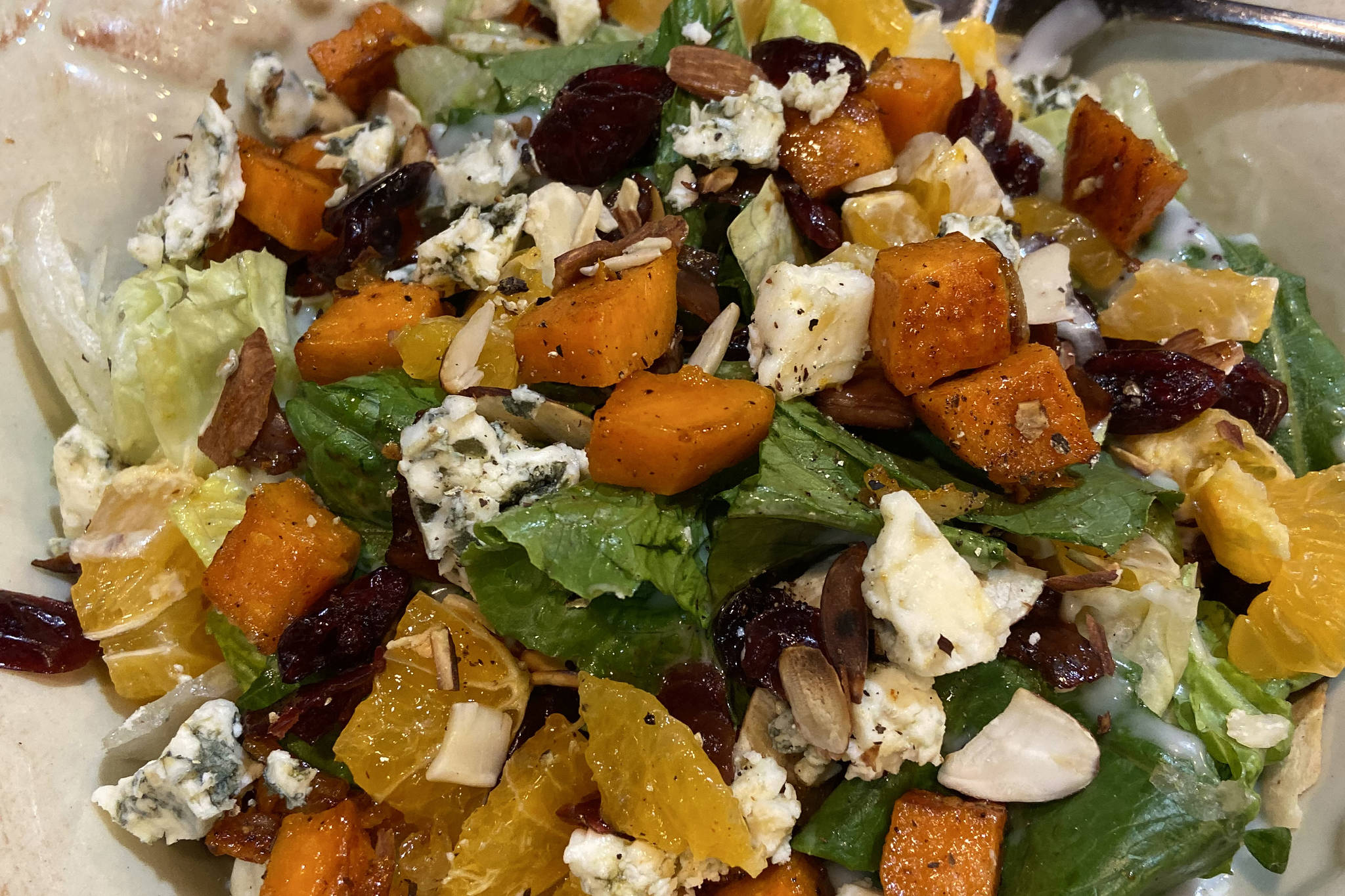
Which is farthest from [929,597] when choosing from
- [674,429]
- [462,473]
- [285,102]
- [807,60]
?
[285,102]

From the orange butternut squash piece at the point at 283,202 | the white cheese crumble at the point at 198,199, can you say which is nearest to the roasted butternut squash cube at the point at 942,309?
the orange butternut squash piece at the point at 283,202

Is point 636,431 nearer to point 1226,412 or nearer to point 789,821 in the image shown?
point 789,821

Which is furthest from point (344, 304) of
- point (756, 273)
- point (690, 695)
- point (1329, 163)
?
point (1329, 163)

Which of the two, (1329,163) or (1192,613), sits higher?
(1329,163)

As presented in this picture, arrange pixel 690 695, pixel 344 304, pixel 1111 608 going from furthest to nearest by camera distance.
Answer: pixel 344 304 < pixel 1111 608 < pixel 690 695

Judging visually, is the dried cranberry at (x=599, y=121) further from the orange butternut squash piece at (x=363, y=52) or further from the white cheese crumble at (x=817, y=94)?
the orange butternut squash piece at (x=363, y=52)

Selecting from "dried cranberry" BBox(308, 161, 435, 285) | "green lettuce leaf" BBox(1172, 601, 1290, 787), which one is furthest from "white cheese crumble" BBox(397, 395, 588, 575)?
"green lettuce leaf" BBox(1172, 601, 1290, 787)
